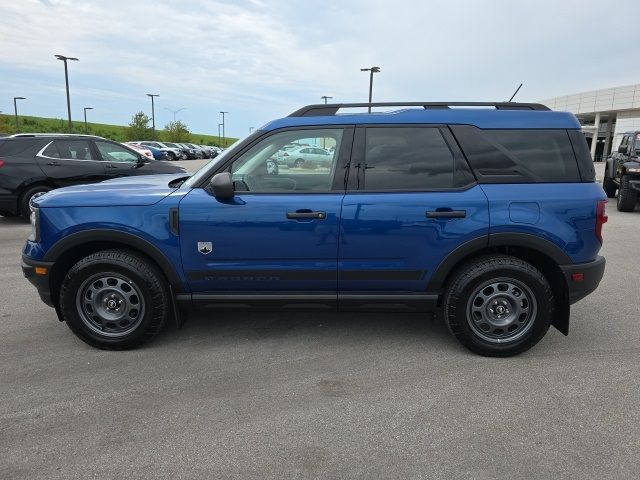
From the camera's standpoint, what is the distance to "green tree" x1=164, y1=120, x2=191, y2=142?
238 ft

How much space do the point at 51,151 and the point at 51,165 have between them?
0.30 metres

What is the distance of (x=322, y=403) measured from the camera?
2898 millimetres

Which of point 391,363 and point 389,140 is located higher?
point 389,140

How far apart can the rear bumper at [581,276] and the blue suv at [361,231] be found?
0.01m

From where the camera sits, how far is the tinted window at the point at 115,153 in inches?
377

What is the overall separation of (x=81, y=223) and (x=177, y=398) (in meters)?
1.46

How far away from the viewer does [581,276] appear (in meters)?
3.38

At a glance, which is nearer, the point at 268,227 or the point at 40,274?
the point at 268,227

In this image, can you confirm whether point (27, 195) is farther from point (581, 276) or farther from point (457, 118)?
point (581, 276)

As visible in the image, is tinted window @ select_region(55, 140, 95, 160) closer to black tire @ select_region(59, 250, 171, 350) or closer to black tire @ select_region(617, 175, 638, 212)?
black tire @ select_region(59, 250, 171, 350)

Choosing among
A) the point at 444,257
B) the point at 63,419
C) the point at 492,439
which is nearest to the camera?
the point at 492,439

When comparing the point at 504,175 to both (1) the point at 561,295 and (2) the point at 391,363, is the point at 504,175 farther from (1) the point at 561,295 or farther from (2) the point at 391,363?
(2) the point at 391,363

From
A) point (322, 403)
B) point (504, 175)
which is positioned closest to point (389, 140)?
point (504, 175)

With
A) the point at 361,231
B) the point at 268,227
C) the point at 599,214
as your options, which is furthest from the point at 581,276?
the point at 268,227
